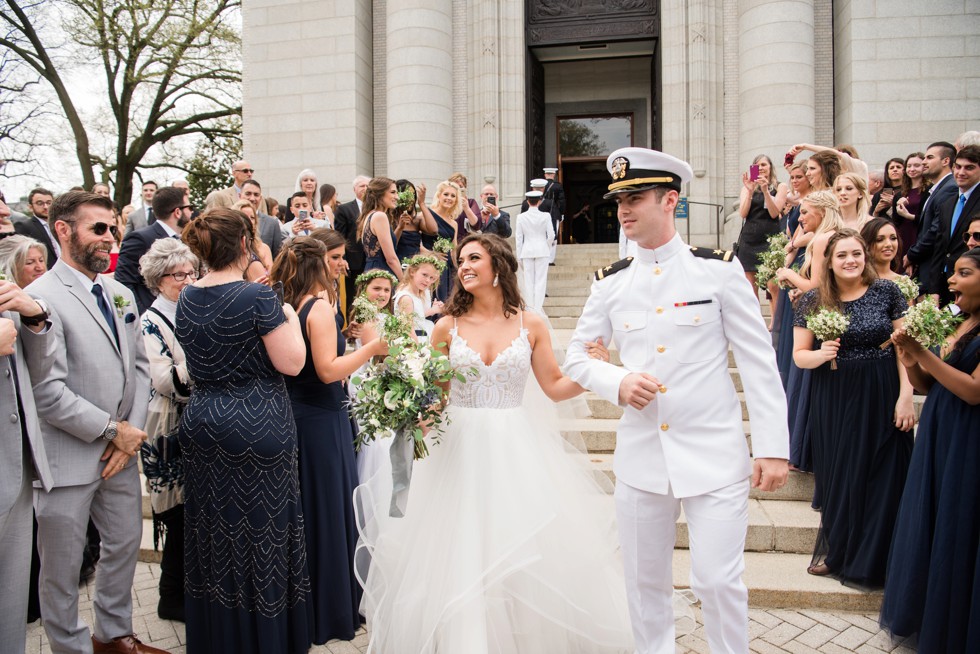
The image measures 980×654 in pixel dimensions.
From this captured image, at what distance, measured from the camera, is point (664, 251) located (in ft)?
10.7

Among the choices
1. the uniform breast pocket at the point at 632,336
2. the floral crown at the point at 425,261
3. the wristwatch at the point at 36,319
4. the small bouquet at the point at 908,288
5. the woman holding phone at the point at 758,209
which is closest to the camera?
the wristwatch at the point at 36,319

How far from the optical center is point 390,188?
7816mm

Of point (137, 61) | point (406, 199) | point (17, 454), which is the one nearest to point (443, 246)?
point (406, 199)

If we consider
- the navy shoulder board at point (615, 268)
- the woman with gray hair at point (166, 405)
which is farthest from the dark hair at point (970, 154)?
the woman with gray hair at point (166, 405)

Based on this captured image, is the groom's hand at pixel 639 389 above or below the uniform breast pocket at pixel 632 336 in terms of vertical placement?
below

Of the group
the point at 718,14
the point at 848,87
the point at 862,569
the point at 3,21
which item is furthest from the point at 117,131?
the point at 862,569

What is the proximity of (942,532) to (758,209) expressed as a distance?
5.62 meters

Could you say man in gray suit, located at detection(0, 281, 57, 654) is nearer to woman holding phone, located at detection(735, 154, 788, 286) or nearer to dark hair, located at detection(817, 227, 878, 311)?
dark hair, located at detection(817, 227, 878, 311)

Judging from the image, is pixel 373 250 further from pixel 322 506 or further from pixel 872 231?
pixel 872 231

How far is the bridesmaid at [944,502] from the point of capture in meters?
3.54

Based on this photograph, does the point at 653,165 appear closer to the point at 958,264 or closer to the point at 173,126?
the point at 958,264

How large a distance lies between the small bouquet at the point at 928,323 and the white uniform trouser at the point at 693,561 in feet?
4.40

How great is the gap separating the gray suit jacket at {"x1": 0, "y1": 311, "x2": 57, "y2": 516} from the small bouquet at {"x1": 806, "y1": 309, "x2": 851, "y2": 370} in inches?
170

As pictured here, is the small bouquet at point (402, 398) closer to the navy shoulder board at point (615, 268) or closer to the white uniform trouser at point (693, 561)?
the navy shoulder board at point (615, 268)
